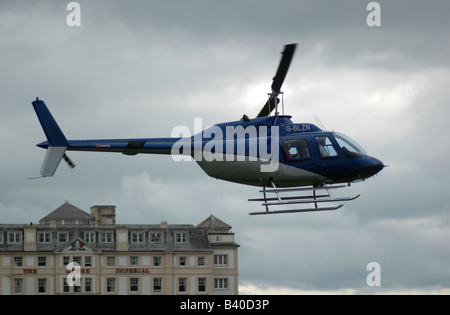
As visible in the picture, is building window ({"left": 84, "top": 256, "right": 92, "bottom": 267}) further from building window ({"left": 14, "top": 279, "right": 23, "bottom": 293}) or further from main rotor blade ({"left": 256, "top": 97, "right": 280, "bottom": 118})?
main rotor blade ({"left": 256, "top": 97, "right": 280, "bottom": 118})

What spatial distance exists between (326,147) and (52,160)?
37.2 feet

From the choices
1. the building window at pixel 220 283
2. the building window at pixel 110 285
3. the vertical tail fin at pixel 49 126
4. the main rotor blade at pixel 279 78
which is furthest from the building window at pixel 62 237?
→ the main rotor blade at pixel 279 78

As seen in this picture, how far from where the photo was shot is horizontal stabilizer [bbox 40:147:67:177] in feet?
123

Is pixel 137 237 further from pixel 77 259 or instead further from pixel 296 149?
pixel 296 149

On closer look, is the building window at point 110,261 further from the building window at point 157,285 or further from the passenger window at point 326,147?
the passenger window at point 326,147

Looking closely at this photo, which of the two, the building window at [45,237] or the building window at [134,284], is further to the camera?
the building window at [134,284]

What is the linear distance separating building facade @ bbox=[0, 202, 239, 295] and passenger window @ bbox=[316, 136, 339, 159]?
118935 mm

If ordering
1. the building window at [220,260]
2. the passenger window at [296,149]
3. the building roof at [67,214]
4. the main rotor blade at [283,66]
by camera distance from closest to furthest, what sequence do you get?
the main rotor blade at [283,66], the passenger window at [296,149], the building window at [220,260], the building roof at [67,214]

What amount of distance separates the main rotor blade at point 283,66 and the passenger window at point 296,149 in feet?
8.57

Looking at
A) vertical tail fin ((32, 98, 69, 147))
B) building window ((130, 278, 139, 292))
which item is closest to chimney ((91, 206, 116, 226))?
building window ((130, 278, 139, 292))

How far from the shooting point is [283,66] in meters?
36.0

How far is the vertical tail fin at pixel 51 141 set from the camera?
37.5 metres

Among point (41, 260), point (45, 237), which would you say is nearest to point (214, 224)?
point (45, 237)

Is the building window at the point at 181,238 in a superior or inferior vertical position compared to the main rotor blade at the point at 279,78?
superior
